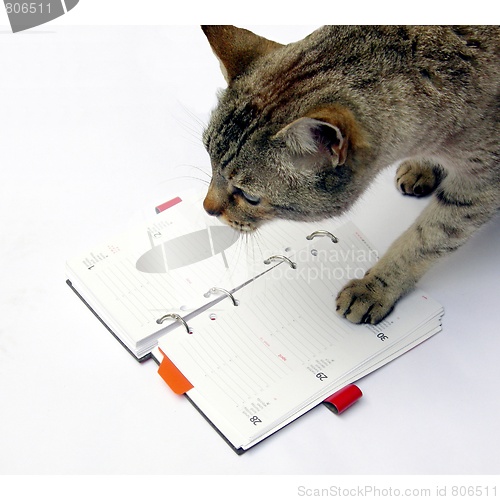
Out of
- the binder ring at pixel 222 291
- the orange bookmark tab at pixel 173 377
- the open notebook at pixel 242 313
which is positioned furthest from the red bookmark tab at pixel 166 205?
the orange bookmark tab at pixel 173 377

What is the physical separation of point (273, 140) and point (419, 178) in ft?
2.04

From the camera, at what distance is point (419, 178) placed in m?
1.74

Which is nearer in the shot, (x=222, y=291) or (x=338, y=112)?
(x=338, y=112)

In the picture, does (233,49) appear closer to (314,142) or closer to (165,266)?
(314,142)

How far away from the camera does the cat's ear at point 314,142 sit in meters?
1.13

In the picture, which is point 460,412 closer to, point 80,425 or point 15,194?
point 80,425

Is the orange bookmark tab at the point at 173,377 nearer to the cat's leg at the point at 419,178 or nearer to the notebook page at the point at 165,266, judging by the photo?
the notebook page at the point at 165,266

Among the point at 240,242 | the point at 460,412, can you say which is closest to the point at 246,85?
the point at 240,242

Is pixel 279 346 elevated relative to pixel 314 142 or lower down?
lower down

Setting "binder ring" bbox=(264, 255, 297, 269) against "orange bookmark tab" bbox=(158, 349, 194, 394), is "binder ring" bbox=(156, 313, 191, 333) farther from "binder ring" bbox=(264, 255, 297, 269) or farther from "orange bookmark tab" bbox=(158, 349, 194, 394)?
"binder ring" bbox=(264, 255, 297, 269)

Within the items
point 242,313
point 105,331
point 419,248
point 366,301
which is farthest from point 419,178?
point 105,331

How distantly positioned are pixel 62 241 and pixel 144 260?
0.20m

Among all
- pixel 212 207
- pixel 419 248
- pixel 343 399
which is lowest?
pixel 343 399

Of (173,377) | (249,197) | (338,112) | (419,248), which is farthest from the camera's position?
(419,248)
